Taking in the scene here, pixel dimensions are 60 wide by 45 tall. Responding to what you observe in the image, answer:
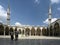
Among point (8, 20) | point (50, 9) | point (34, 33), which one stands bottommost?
point (34, 33)

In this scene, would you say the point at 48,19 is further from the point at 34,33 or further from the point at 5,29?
the point at 5,29

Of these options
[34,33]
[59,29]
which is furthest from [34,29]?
[59,29]

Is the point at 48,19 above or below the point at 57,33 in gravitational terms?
above

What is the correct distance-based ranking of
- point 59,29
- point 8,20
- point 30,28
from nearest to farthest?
point 59,29
point 8,20
point 30,28

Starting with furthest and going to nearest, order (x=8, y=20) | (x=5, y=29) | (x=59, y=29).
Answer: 1. (x=8, y=20)
2. (x=5, y=29)
3. (x=59, y=29)

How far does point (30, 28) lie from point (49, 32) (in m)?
17.8

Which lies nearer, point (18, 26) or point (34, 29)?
point (34, 29)

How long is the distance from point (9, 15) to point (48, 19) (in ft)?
66.9

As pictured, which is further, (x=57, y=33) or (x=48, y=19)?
(x=48, y=19)

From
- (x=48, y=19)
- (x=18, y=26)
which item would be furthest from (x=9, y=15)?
(x=48, y=19)

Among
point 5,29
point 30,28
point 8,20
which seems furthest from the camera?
point 30,28

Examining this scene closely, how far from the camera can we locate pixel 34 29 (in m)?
91.0

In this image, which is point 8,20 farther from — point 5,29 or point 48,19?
point 48,19

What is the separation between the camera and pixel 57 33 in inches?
3046
